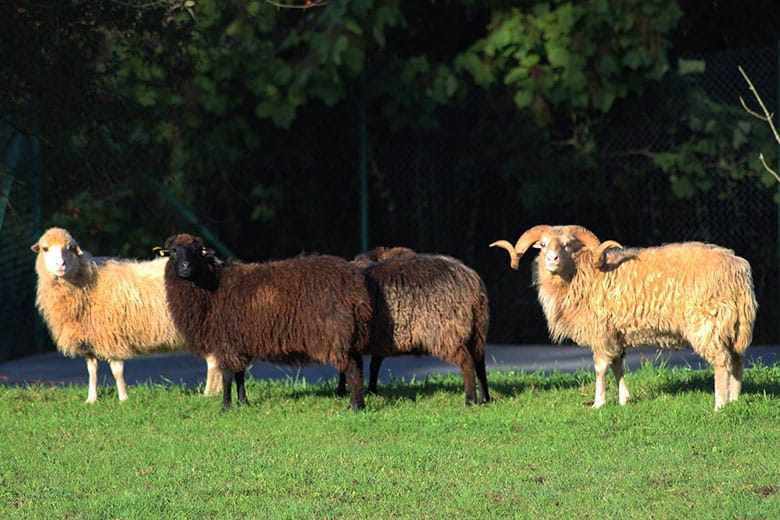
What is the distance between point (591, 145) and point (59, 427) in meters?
8.17

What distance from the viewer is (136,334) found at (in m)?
11.4

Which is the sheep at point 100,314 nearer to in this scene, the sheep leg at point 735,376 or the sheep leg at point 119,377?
the sheep leg at point 119,377

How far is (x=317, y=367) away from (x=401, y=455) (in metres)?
5.39

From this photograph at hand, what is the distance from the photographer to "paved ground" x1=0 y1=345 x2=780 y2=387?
43.2 ft

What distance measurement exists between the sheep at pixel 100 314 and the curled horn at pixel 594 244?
318 cm

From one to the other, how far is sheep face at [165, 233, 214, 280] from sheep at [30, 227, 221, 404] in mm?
736

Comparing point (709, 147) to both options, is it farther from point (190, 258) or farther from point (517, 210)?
point (190, 258)

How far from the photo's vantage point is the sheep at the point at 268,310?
1022cm

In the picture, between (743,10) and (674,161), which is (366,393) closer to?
(674,161)

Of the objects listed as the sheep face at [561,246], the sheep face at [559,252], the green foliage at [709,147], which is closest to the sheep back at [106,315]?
the sheep face at [561,246]

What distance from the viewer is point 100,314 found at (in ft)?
37.3

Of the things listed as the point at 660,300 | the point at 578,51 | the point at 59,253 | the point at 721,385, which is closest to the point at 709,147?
the point at 578,51

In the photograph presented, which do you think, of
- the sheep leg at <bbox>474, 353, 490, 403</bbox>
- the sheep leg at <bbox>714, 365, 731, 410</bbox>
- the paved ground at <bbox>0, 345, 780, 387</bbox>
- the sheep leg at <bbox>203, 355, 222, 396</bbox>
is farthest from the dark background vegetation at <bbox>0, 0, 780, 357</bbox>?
the sheep leg at <bbox>714, 365, 731, 410</bbox>

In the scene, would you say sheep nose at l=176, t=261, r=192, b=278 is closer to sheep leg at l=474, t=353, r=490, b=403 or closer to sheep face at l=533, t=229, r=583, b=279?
sheep leg at l=474, t=353, r=490, b=403
